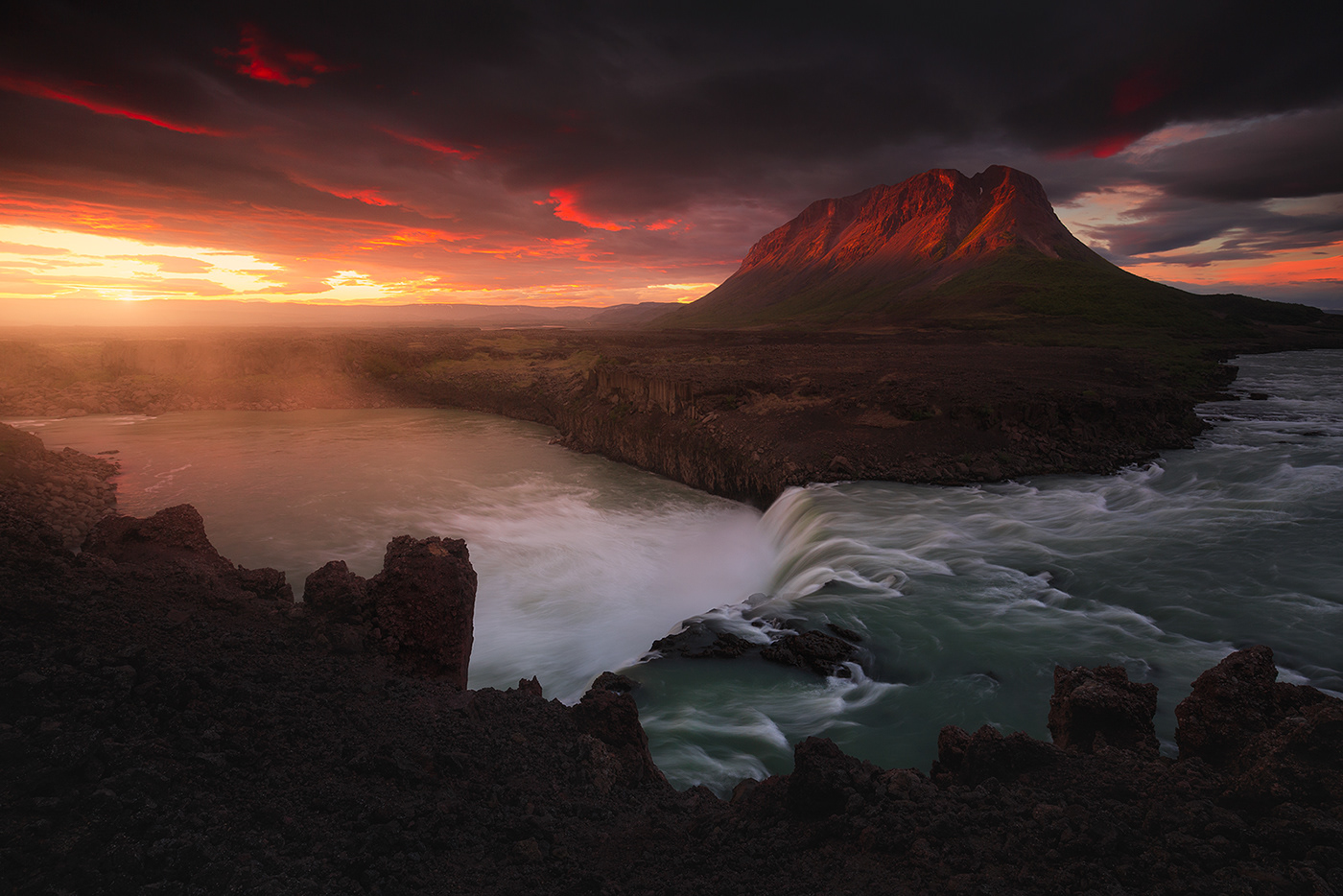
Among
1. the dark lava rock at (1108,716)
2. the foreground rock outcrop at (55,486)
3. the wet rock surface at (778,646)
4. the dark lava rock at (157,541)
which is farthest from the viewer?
the foreground rock outcrop at (55,486)

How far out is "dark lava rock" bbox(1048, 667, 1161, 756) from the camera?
594 cm

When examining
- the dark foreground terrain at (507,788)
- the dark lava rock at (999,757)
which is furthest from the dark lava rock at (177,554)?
the dark lava rock at (999,757)

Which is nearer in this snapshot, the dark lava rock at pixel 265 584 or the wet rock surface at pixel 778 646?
the dark lava rock at pixel 265 584

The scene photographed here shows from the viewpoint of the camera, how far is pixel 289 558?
18.3 metres

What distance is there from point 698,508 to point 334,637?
19.4 metres

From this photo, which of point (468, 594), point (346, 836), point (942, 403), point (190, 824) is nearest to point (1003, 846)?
point (346, 836)

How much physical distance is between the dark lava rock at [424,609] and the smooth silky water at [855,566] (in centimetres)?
313

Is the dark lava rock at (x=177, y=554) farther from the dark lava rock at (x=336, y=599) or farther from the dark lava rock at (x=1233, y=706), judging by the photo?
the dark lava rock at (x=1233, y=706)

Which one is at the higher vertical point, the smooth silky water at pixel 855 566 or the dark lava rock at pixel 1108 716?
the dark lava rock at pixel 1108 716

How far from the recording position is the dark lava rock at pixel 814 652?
10.5m

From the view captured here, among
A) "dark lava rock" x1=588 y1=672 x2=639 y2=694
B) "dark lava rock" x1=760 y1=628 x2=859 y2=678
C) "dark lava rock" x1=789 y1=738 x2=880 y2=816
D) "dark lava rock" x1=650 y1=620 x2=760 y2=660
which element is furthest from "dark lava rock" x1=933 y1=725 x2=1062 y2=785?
"dark lava rock" x1=650 y1=620 x2=760 y2=660

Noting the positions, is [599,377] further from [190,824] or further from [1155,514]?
[190,824]

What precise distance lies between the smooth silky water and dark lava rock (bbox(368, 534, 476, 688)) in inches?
123

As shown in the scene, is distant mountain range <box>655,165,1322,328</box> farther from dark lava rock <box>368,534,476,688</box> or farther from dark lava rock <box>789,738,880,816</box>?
dark lava rock <box>789,738,880,816</box>
